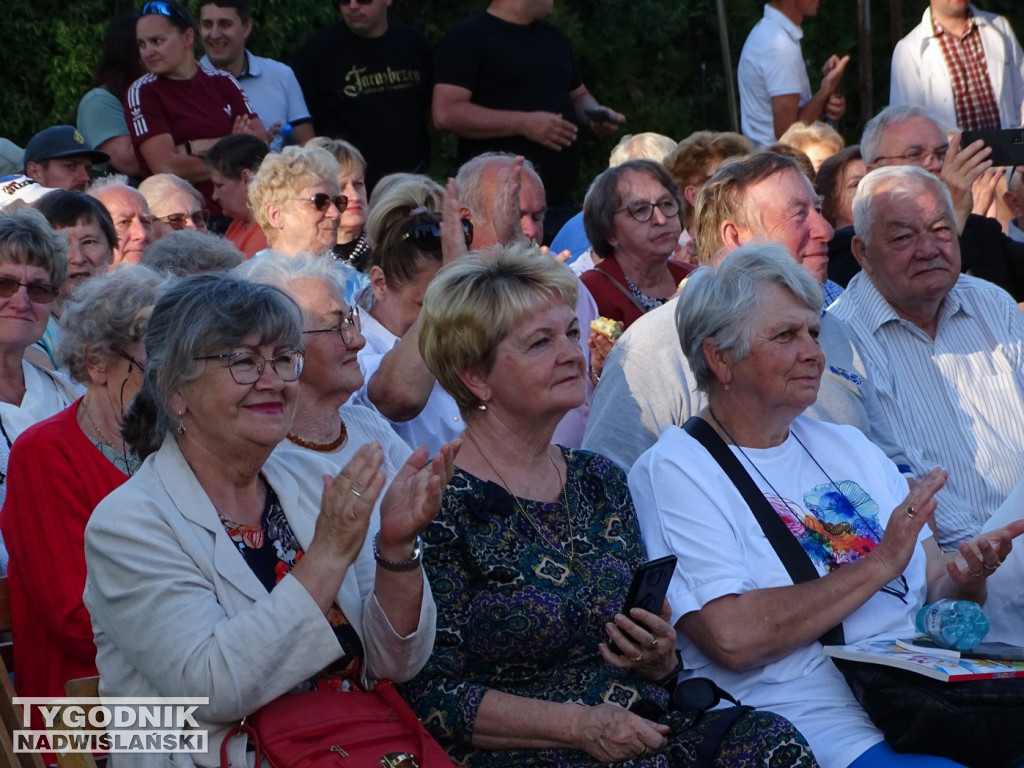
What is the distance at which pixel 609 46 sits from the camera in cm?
1004

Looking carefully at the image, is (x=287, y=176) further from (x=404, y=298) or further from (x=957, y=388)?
(x=957, y=388)

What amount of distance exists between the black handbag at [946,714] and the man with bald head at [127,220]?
4069mm

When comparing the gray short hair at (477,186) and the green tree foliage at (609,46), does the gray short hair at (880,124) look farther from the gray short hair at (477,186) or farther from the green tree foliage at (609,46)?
the green tree foliage at (609,46)

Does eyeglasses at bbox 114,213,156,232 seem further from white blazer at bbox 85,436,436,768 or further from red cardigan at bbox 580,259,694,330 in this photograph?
white blazer at bbox 85,436,436,768

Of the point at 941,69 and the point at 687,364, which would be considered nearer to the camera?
the point at 687,364

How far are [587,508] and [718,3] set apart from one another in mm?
7108

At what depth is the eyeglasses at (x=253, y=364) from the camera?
3.21 meters

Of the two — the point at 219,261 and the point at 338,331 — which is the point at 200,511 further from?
the point at 219,261

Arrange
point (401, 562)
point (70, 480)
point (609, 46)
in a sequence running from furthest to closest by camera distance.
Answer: point (609, 46) < point (70, 480) < point (401, 562)

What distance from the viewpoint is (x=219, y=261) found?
5.37 m

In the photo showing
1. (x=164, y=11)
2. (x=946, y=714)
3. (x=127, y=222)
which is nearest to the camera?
(x=946, y=714)

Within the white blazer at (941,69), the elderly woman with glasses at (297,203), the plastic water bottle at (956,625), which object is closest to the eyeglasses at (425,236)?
the elderly woman with glasses at (297,203)

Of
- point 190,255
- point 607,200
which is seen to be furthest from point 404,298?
point 607,200

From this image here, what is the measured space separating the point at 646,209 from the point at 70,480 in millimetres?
3249
